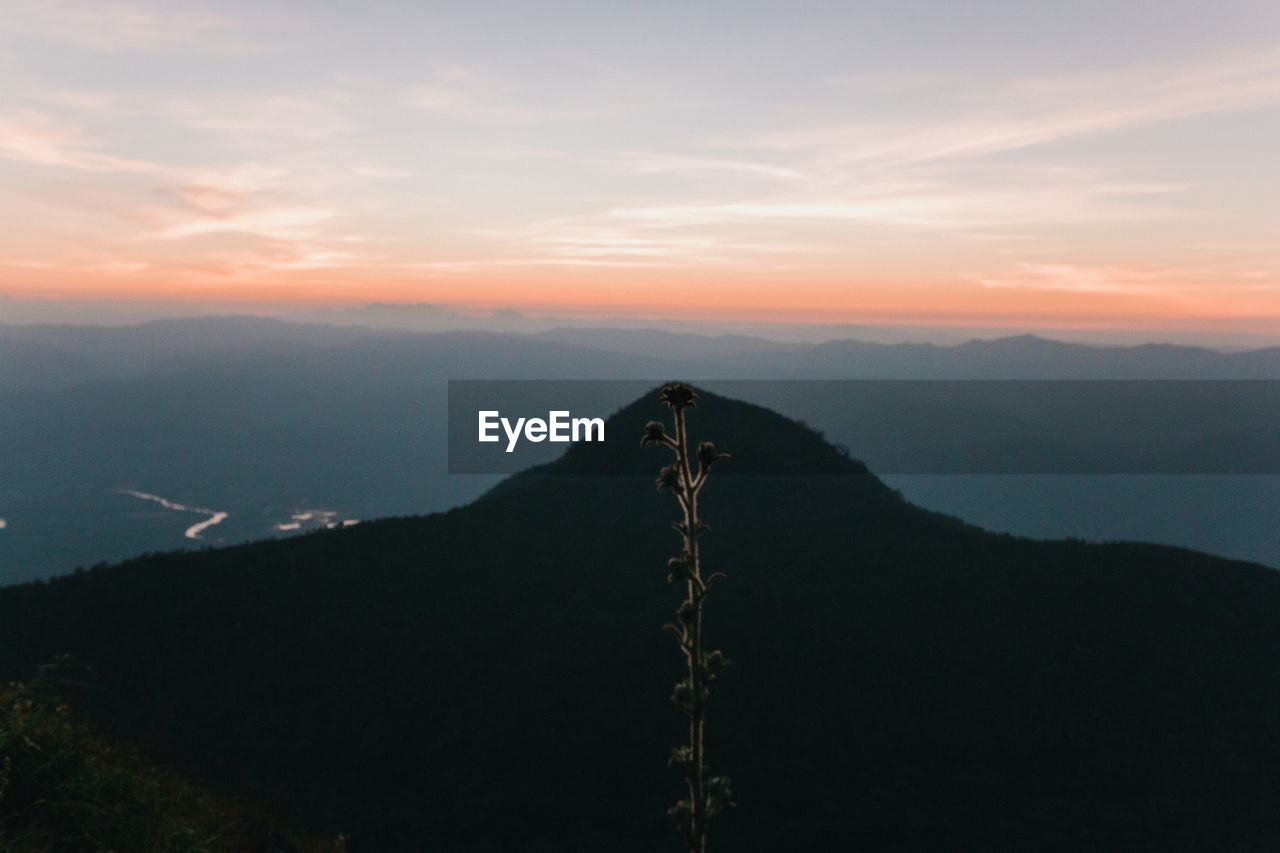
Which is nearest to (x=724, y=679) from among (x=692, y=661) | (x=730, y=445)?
(x=730, y=445)

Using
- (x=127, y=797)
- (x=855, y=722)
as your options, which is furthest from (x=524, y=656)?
(x=127, y=797)

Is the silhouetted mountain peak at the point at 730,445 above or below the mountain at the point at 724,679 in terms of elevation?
above

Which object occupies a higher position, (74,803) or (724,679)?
(74,803)

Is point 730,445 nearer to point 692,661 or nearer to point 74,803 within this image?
point 74,803

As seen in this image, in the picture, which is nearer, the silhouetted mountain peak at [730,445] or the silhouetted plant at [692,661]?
the silhouetted plant at [692,661]

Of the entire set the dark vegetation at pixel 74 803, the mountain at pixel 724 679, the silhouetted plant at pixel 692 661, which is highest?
the silhouetted plant at pixel 692 661

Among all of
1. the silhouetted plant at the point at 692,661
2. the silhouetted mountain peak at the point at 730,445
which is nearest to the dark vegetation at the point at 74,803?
the silhouetted plant at the point at 692,661

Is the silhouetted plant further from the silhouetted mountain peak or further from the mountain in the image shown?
the silhouetted mountain peak

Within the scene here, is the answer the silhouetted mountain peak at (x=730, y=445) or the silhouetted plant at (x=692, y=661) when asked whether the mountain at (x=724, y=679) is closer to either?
the silhouetted mountain peak at (x=730, y=445)

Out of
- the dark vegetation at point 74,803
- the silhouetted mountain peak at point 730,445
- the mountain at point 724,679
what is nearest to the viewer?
the dark vegetation at point 74,803
